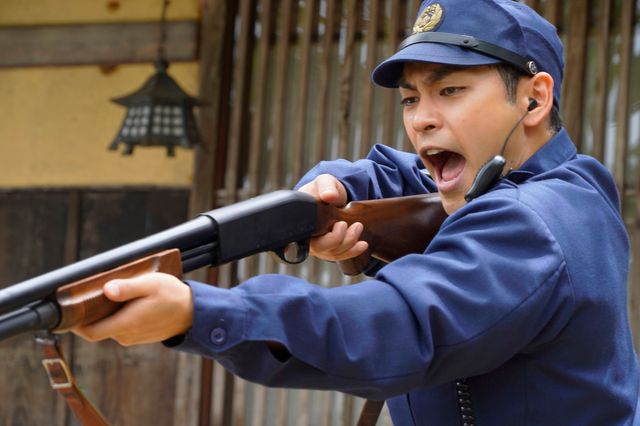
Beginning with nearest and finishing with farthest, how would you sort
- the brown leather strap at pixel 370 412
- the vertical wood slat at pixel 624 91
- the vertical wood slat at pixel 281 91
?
the brown leather strap at pixel 370 412
the vertical wood slat at pixel 624 91
the vertical wood slat at pixel 281 91

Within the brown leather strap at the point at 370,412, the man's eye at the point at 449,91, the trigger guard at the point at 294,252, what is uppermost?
the man's eye at the point at 449,91

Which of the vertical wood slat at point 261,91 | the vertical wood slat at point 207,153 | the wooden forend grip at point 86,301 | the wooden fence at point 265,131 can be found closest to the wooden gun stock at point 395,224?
the wooden forend grip at point 86,301

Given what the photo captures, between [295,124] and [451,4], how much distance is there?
4501mm

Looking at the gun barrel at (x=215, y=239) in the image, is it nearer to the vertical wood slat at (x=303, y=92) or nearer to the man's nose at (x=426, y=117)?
the man's nose at (x=426, y=117)

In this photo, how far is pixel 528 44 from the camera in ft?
8.45

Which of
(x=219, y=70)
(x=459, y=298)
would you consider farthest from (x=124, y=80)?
(x=459, y=298)

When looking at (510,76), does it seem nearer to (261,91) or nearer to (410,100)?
(410,100)

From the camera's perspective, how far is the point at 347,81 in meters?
6.91

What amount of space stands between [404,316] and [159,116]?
4.80 m

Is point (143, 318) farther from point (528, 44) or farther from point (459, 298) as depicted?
point (528, 44)

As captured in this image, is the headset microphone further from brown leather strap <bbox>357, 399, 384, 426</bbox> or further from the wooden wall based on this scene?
the wooden wall

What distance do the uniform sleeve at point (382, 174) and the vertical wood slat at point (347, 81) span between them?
11.6ft

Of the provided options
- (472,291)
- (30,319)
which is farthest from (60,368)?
(472,291)

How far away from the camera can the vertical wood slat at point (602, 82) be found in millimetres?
6230
